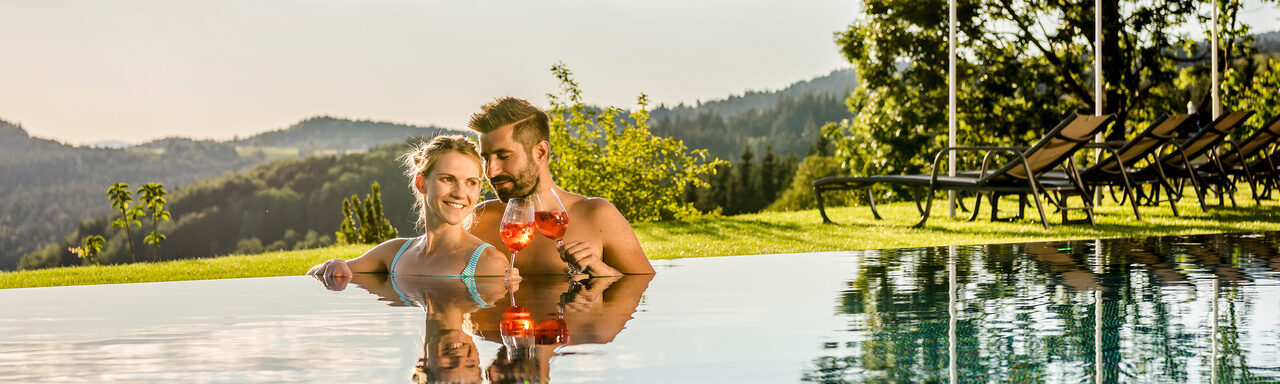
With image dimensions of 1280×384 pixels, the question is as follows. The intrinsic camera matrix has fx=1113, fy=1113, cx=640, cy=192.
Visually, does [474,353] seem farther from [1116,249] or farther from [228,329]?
[1116,249]

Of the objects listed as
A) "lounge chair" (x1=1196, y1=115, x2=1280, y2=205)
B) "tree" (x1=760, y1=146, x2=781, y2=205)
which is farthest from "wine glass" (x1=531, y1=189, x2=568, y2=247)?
"tree" (x1=760, y1=146, x2=781, y2=205)

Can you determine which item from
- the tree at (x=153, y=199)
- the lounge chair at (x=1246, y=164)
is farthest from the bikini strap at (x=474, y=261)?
the tree at (x=153, y=199)

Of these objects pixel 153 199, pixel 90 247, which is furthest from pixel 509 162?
pixel 90 247

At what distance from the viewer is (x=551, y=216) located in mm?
2490

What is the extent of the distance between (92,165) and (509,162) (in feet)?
163

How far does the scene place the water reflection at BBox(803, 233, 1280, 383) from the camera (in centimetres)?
145

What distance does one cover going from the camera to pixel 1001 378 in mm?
1382

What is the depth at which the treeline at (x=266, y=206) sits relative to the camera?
3447 centimetres

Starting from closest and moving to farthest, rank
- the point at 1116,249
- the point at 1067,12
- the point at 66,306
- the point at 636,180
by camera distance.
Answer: the point at 66,306
the point at 1116,249
the point at 636,180
the point at 1067,12

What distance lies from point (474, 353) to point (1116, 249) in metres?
3.44

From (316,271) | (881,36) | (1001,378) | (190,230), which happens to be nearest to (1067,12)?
(881,36)

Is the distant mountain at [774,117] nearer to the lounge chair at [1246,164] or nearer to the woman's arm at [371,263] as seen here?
the lounge chair at [1246,164]

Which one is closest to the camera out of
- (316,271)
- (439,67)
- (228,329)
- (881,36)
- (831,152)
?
(228,329)

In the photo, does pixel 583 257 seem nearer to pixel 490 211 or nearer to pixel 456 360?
pixel 490 211
